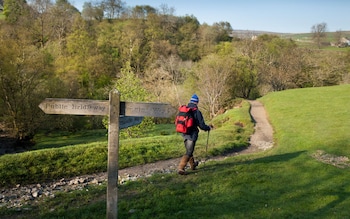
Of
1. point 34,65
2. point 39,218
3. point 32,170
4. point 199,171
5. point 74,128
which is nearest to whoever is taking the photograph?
point 39,218

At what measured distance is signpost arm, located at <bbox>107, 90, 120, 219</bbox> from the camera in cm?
692

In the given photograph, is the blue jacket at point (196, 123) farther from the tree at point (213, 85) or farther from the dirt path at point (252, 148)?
the tree at point (213, 85)

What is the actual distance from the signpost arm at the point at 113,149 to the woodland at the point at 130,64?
20017 mm

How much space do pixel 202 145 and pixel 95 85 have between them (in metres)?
43.5

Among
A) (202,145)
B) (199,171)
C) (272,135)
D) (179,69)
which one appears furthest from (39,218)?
(179,69)

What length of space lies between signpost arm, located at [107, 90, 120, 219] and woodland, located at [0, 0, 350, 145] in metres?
20.0

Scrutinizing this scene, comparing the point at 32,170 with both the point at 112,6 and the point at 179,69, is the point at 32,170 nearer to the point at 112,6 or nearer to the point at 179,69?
the point at 179,69

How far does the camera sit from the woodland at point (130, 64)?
33000mm

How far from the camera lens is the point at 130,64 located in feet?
228

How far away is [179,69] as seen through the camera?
63.1 meters

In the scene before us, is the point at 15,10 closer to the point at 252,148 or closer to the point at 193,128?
the point at 252,148

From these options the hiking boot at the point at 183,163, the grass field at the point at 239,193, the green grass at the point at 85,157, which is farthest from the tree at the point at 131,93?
the hiking boot at the point at 183,163

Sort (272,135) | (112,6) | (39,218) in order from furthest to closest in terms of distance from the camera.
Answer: (112,6) < (272,135) < (39,218)

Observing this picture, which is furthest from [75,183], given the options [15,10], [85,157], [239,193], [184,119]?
[15,10]
